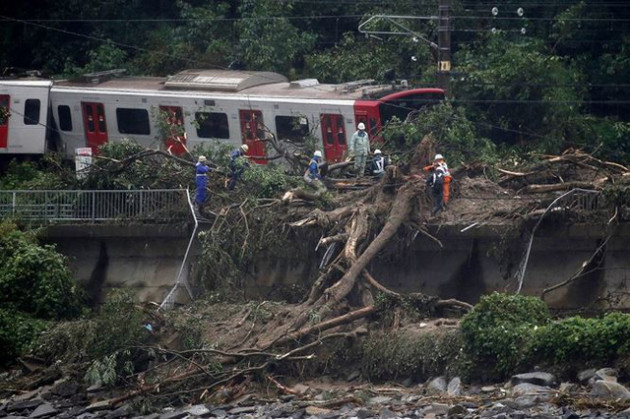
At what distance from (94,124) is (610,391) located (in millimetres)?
17967

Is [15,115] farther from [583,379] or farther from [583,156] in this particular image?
[583,379]

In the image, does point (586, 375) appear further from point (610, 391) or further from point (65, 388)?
point (65, 388)

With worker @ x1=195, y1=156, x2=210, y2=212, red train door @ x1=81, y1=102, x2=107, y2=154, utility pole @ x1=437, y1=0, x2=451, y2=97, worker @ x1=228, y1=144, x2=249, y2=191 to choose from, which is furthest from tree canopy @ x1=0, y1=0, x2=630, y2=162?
worker @ x1=195, y1=156, x2=210, y2=212

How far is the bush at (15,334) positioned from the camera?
87.5 ft

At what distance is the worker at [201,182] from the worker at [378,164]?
11.5 ft

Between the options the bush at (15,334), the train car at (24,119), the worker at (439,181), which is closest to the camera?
the bush at (15,334)

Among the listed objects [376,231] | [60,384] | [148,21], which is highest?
[148,21]

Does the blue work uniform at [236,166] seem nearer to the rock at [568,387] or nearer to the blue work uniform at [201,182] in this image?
the blue work uniform at [201,182]

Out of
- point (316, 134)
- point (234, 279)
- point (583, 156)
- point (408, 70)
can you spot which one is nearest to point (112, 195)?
point (234, 279)

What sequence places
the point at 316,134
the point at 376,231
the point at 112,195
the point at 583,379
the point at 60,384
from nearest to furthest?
1. the point at 583,379
2. the point at 60,384
3. the point at 376,231
4. the point at 112,195
5. the point at 316,134

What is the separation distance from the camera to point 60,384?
2531 cm

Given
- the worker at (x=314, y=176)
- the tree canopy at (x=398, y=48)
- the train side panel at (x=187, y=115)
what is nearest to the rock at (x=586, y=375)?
the worker at (x=314, y=176)

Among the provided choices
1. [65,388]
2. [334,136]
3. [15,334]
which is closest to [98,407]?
[65,388]

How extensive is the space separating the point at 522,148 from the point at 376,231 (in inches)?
360
